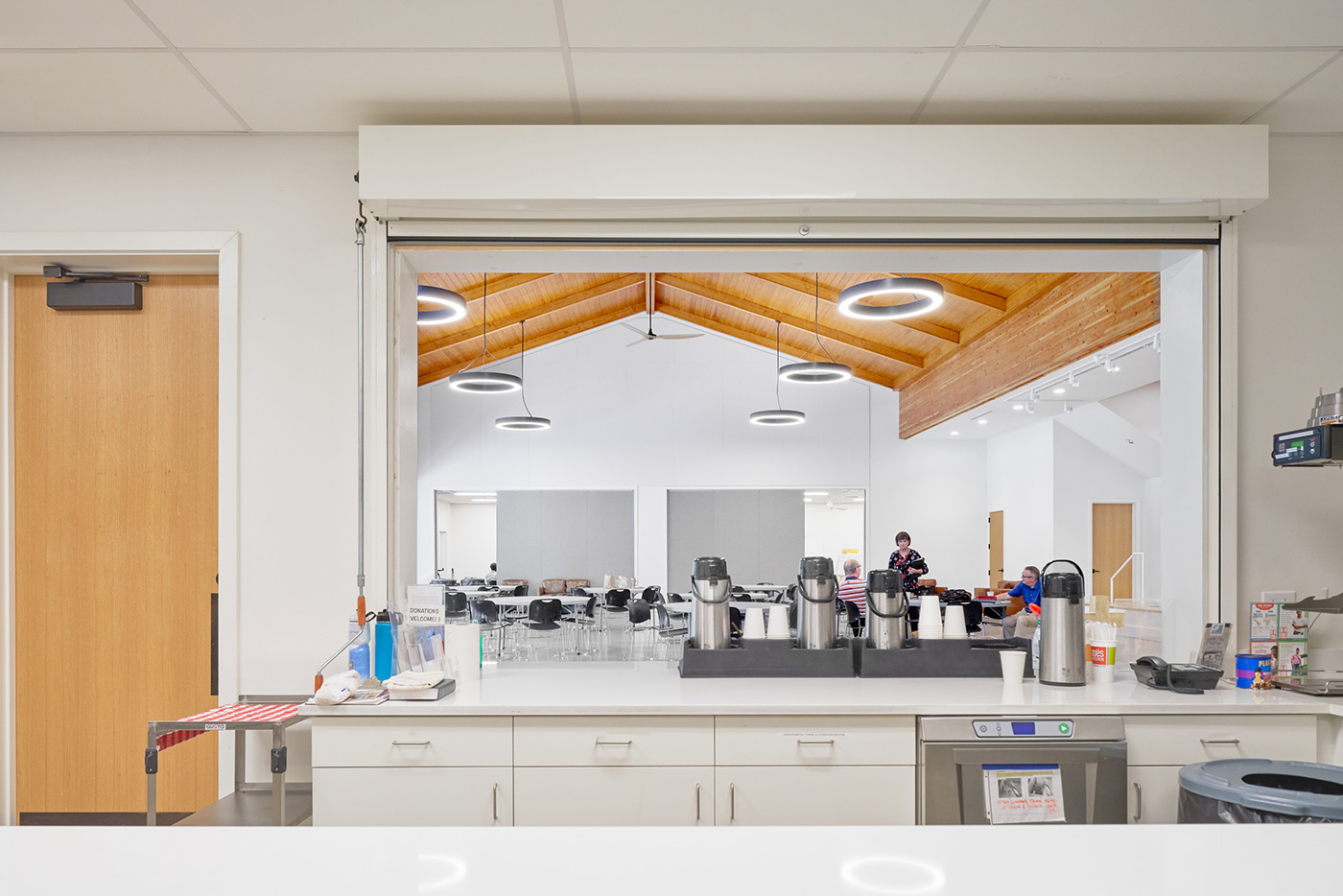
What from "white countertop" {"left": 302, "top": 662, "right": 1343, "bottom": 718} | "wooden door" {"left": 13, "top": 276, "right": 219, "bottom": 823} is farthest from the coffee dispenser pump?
"wooden door" {"left": 13, "top": 276, "right": 219, "bottom": 823}

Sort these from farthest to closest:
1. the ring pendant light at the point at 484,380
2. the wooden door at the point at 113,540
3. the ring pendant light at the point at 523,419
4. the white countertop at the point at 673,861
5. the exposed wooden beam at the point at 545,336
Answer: the exposed wooden beam at the point at 545,336, the ring pendant light at the point at 523,419, the ring pendant light at the point at 484,380, the wooden door at the point at 113,540, the white countertop at the point at 673,861

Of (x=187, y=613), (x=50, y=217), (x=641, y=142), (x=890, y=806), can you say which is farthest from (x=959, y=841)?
(x=50, y=217)

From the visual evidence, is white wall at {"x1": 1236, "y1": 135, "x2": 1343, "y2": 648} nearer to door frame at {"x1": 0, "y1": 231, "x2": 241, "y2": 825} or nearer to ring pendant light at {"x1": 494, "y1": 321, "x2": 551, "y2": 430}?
door frame at {"x1": 0, "y1": 231, "x2": 241, "y2": 825}

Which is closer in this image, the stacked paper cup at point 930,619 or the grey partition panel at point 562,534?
the stacked paper cup at point 930,619

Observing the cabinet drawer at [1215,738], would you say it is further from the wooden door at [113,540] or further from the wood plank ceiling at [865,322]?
the wood plank ceiling at [865,322]

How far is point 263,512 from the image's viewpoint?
9.98 feet

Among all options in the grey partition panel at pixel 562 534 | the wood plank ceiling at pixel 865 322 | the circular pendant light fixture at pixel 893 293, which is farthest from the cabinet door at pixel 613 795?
the grey partition panel at pixel 562 534

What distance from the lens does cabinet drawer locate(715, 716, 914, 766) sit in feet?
8.23

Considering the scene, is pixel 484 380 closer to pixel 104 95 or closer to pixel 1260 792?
pixel 104 95

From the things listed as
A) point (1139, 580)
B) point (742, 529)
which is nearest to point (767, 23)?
point (742, 529)

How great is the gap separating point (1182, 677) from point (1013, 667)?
50 centimetres

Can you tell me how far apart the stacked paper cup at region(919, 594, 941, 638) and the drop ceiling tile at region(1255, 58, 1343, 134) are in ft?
6.39

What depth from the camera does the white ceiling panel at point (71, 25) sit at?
232cm

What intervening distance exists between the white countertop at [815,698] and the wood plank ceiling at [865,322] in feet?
11.1
